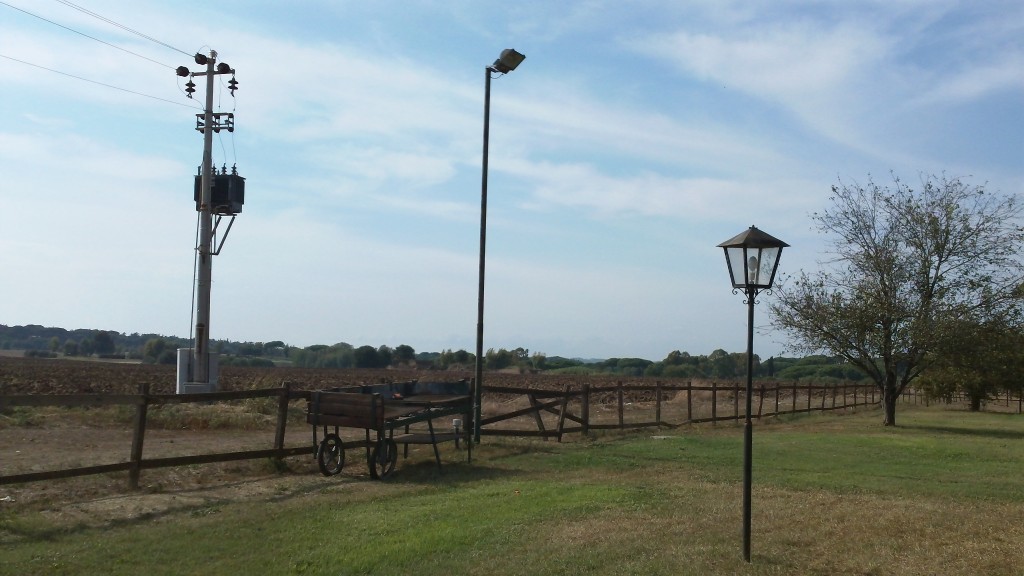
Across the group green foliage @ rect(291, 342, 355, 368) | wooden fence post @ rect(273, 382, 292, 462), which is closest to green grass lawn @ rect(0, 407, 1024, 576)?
wooden fence post @ rect(273, 382, 292, 462)

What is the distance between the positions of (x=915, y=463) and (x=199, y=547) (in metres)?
12.8

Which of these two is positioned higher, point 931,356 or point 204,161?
point 204,161

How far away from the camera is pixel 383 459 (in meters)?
13.2

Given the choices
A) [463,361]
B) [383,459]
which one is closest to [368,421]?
[383,459]

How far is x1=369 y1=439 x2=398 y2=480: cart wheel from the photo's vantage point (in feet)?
42.9

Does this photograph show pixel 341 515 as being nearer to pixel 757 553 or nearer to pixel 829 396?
pixel 757 553

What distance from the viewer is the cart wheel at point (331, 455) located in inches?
521

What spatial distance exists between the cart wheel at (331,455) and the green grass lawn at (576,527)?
0.45 meters

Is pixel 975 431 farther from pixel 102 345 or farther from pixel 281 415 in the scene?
pixel 102 345

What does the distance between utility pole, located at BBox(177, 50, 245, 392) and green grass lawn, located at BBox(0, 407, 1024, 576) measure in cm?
1131

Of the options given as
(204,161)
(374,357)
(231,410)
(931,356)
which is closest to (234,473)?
(231,410)

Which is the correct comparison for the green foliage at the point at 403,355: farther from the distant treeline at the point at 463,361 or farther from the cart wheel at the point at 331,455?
the cart wheel at the point at 331,455

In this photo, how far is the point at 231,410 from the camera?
2423cm

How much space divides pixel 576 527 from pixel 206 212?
58.5 feet
